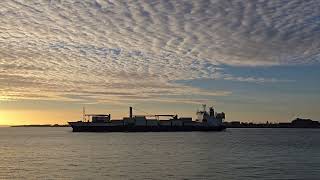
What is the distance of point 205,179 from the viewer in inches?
Answer: 1857

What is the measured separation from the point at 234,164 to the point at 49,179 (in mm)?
25033

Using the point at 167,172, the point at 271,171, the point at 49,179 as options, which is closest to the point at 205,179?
the point at 167,172

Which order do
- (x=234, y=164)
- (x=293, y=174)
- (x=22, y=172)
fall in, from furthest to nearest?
(x=234, y=164) → (x=22, y=172) → (x=293, y=174)

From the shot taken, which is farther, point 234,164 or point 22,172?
point 234,164

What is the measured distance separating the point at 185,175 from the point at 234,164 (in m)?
14.4

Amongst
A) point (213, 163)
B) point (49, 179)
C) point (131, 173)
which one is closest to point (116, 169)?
point (131, 173)

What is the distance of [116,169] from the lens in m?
56.3

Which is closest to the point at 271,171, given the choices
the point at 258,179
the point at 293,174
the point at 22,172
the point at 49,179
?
the point at 293,174

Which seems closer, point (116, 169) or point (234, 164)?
point (116, 169)

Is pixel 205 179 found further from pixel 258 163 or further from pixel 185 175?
pixel 258 163

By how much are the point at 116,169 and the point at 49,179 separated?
9999 mm

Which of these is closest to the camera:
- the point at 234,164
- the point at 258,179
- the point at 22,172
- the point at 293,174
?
the point at 258,179

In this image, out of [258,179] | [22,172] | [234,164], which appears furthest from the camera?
[234,164]

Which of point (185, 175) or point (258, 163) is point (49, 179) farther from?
point (258, 163)
